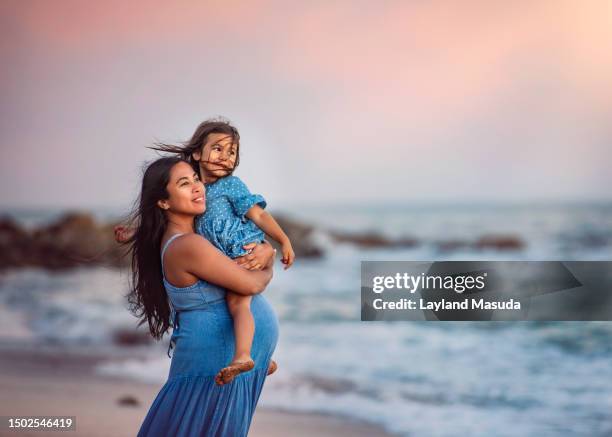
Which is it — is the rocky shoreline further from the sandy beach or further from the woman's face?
the woman's face

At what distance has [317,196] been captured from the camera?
16.0ft

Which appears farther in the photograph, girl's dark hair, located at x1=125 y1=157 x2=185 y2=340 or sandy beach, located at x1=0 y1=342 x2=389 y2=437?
sandy beach, located at x1=0 y1=342 x2=389 y2=437

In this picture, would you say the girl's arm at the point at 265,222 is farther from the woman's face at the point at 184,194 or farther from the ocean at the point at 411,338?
the ocean at the point at 411,338

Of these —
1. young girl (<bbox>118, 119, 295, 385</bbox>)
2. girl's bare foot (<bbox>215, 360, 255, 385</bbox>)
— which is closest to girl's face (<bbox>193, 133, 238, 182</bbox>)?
young girl (<bbox>118, 119, 295, 385</bbox>)

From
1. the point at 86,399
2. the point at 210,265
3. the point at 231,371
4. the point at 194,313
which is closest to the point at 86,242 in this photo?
the point at 86,399

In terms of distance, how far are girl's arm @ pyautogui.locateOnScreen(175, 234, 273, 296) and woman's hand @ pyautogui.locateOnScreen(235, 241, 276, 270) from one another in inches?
3.6

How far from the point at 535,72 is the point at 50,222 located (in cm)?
282

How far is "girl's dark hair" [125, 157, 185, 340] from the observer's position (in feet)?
8.18

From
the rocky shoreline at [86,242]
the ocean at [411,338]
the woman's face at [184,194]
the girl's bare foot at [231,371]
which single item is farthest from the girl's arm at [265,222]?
the rocky shoreline at [86,242]

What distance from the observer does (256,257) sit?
2564mm

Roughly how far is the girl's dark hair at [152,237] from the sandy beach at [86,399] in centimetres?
183

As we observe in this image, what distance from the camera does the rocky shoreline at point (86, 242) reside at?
16.3 ft

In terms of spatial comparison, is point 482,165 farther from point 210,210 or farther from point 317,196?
point 210,210

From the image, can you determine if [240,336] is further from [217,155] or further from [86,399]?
[86,399]
